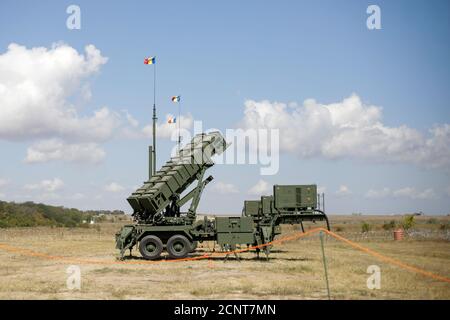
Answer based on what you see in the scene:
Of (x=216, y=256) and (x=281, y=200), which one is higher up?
(x=281, y=200)

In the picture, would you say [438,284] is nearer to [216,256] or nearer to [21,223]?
[216,256]

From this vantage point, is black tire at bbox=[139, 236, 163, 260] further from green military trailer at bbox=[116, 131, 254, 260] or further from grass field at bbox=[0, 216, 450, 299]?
grass field at bbox=[0, 216, 450, 299]

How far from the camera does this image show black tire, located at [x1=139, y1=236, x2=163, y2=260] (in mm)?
19234

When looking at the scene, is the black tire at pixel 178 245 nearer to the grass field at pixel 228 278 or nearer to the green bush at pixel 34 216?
the grass field at pixel 228 278

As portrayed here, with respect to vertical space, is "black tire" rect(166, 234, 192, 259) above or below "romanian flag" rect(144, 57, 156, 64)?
below

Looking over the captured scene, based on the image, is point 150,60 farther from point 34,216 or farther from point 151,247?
point 34,216

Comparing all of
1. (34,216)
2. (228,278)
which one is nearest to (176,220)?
(228,278)

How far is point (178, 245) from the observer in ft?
63.6

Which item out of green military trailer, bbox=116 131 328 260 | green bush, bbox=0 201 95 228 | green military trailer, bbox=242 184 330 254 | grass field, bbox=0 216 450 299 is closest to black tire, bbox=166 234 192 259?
green military trailer, bbox=116 131 328 260

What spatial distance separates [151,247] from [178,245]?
1039 mm

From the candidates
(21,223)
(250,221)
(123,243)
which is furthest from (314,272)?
(21,223)
